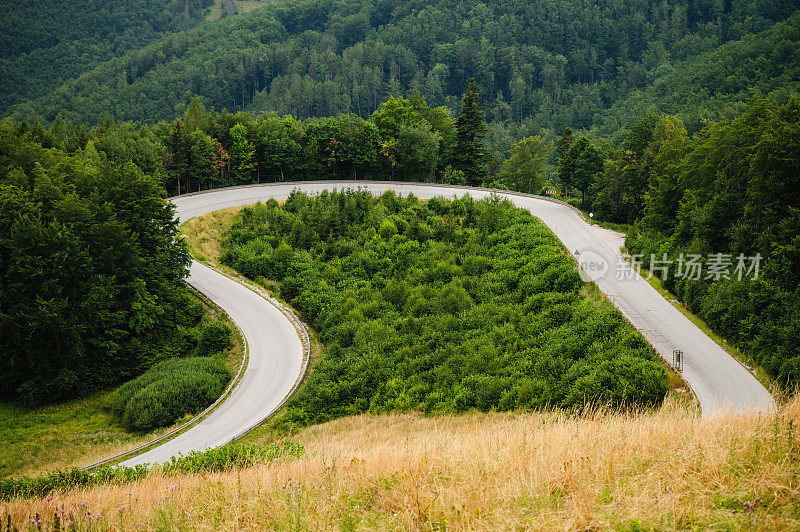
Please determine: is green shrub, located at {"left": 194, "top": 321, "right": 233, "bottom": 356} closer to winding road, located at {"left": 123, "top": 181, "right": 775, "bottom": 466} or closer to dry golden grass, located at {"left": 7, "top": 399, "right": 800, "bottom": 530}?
winding road, located at {"left": 123, "top": 181, "right": 775, "bottom": 466}

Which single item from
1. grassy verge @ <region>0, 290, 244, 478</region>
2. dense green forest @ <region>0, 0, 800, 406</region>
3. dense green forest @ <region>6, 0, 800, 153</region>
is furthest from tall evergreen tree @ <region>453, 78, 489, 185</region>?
dense green forest @ <region>6, 0, 800, 153</region>

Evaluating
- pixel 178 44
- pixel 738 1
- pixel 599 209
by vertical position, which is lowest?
pixel 599 209

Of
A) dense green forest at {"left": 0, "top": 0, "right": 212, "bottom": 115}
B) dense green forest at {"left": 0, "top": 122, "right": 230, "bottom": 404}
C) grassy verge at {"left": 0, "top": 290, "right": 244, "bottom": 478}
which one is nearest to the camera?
grassy verge at {"left": 0, "top": 290, "right": 244, "bottom": 478}

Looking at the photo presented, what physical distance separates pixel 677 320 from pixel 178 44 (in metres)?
171

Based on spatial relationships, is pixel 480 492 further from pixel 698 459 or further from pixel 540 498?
pixel 698 459

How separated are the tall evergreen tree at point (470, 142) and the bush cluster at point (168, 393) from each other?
3554 centimetres

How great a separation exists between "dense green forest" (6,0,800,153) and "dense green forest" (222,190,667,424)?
83727 mm

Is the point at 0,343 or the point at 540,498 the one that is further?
the point at 0,343

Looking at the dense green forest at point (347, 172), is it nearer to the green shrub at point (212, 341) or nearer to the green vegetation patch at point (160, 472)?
the green shrub at point (212, 341)

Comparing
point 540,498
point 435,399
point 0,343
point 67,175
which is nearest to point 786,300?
point 435,399

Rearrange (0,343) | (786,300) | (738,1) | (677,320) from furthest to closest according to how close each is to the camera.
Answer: (738,1)
(0,343)
(677,320)
(786,300)

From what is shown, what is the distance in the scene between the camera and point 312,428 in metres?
21.5

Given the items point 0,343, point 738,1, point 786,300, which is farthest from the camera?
point 738,1

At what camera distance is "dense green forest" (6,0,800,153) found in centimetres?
13188
